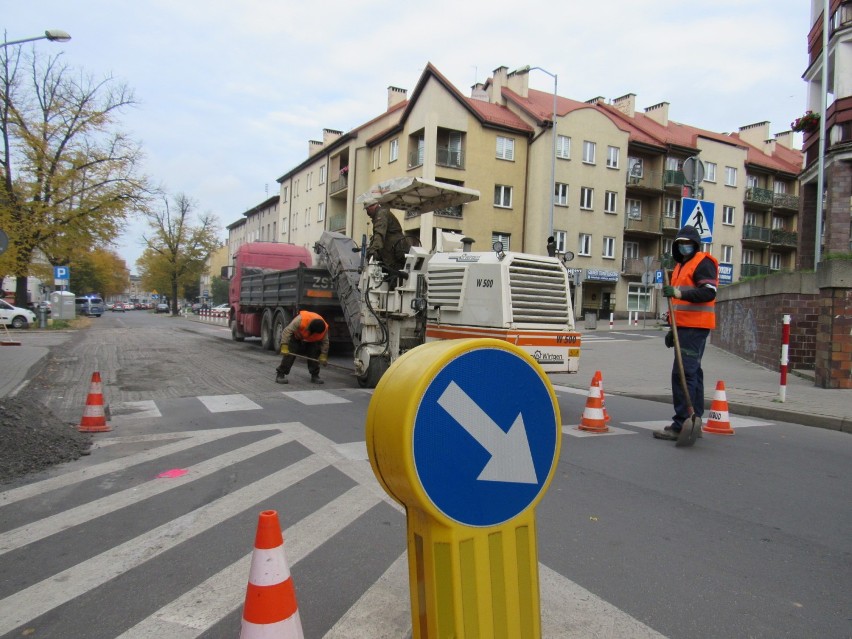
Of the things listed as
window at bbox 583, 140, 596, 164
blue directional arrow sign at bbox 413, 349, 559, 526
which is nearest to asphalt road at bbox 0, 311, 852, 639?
blue directional arrow sign at bbox 413, 349, 559, 526

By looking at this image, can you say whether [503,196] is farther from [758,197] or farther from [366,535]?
[366,535]

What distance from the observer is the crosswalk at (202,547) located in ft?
9.12

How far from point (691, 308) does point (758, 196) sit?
4619cm

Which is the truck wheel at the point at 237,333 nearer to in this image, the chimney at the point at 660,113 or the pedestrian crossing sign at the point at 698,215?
the pedestrian crossing sign at the point at 698,215

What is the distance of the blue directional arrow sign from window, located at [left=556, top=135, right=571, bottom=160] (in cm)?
3609

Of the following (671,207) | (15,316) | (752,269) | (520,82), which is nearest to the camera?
(15,316)

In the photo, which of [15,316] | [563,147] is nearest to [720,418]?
[15,316]

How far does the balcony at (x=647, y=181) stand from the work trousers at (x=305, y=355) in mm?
33948

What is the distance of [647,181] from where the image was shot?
40719 millimetres

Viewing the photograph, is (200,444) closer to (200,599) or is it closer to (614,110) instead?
(200,599)

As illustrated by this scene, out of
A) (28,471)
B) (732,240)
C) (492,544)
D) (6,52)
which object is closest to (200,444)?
(28,471)

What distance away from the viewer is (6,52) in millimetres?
27250

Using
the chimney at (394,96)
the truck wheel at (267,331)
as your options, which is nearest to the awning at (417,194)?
the truck wheel at (267,331)

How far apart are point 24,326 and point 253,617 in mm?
30629
